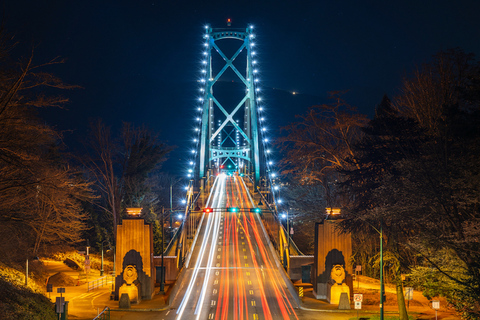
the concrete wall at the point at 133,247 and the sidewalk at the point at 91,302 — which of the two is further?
the concrete wall at the point at 133,247

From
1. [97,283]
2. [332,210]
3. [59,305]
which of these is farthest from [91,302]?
[332,210]

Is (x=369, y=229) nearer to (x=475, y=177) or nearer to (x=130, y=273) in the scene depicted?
(x=475, y=177)

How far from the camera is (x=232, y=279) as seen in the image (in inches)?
1195

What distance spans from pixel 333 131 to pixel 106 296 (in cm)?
2224

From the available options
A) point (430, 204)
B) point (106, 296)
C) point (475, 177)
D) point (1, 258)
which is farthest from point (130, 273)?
point (475, 177)

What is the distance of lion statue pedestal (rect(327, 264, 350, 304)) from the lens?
24469mm

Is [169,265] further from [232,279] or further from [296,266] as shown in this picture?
[296,266]

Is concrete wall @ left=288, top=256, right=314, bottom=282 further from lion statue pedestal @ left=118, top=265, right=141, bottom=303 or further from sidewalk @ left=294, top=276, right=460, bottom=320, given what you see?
lion statue pedestal @ left=118, top=265, right=141, bottom=303

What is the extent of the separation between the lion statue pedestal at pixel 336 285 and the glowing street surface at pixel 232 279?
2248 mm

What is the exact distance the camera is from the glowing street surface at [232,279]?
2298 cm

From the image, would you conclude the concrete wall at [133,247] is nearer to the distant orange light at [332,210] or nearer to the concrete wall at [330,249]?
the concrete wall at [330,249]

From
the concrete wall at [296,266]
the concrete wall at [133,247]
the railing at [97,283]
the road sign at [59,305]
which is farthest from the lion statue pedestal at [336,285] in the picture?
the road sign at [59,305]

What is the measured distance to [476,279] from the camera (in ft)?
48.9

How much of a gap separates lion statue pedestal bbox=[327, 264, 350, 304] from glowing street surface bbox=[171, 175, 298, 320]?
2.25 metres
